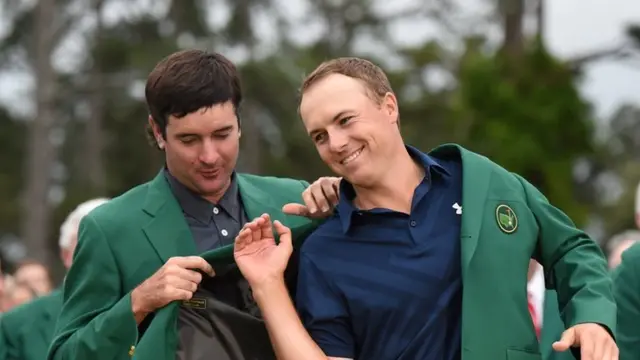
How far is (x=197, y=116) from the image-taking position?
4758 mm

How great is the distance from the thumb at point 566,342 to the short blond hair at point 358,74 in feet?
3.07

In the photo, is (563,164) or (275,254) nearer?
(275,254)

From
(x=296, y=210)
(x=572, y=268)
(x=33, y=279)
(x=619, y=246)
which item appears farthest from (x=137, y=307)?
(x=33, y=279)

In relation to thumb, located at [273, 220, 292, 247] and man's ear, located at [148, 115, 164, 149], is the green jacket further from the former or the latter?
thumb, located at [273, 220, 292, 247]

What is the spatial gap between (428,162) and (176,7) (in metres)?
29.1

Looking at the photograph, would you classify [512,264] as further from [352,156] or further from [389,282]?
[352,156]

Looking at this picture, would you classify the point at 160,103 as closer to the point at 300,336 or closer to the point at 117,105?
the point at 300,336

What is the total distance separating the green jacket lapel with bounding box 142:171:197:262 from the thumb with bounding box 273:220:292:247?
0.38m

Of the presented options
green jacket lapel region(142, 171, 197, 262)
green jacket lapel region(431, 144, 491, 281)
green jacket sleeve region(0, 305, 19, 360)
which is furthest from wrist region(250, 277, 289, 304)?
green jacket sleeve region(0, 305, 19, 360)

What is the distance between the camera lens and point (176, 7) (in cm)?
3309

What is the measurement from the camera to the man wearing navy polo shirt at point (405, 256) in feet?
14.0

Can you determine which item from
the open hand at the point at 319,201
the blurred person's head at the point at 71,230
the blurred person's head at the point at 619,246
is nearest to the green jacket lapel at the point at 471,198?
the open hand at the point at 319,201

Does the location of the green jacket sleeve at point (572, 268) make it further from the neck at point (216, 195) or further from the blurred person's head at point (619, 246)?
the blurred person's head at point (619, 246)

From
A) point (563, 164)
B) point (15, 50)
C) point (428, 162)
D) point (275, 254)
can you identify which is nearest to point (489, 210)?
point (428, 162)
